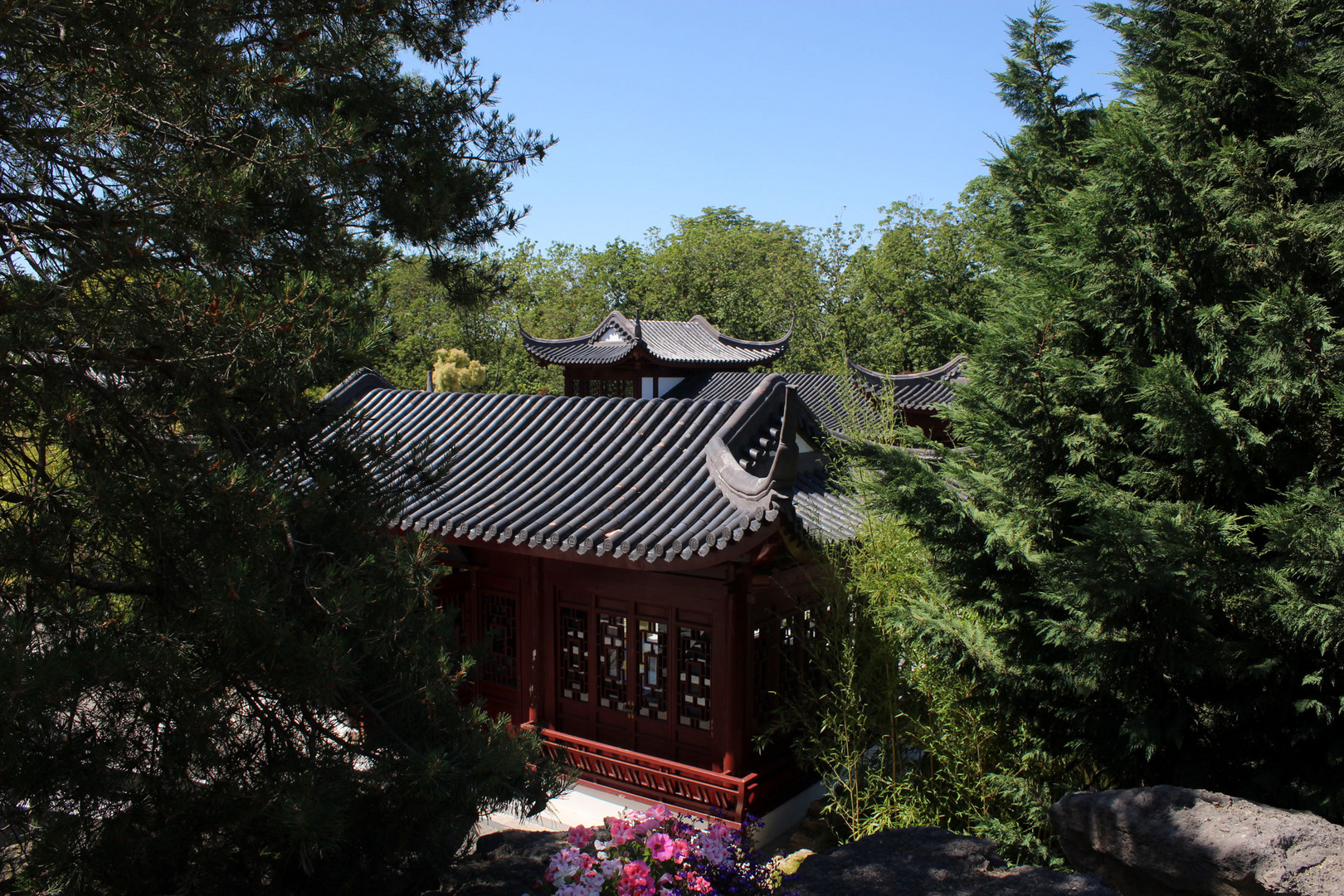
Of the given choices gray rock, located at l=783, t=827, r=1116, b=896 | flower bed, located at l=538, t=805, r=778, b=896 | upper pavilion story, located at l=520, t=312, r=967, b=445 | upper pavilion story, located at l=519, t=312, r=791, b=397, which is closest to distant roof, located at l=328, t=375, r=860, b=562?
gray rock, located at l=783, t=827, r=1116, b=896

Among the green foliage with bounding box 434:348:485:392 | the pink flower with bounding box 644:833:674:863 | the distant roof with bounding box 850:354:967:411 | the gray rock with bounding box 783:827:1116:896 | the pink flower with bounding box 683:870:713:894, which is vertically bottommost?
the gray rock with bounding box 783:827:1116:896

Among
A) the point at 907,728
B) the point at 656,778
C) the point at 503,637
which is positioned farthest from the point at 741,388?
the point at 907,728

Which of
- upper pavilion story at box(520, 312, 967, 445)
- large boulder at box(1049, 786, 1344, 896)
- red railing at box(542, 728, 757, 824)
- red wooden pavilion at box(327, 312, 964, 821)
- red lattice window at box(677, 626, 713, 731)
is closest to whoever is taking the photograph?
large boulder at box(1049, 786, 1344, 896)

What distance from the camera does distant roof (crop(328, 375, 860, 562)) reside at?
227 inches

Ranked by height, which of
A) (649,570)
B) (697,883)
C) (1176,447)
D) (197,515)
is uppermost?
(1176,447)

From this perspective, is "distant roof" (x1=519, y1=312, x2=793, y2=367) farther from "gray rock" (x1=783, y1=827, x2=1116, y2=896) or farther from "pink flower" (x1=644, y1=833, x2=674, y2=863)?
"pink flower" (x1=644, y1=833, x2=674, y2=863)

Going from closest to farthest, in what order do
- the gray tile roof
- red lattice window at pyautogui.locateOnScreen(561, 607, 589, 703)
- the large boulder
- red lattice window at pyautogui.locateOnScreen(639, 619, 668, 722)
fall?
the large boulder, red lattice window at pyautogui.locateOnScreen(639, 619, 668, 722), red lattice window at pyautogui.locateOnScreen(561, 607, 589, 703), the gray tile roof

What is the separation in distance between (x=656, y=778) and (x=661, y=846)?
3.64 metres

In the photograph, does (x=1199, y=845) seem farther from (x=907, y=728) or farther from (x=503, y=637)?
(x=503, y=637)

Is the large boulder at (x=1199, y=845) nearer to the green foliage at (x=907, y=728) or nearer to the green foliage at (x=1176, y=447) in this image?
the green foliage at (x=1176, y=447)

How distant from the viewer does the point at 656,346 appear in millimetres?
24984

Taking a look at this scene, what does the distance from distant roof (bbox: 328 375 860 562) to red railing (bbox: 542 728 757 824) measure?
1.80 metres

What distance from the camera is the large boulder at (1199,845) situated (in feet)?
11.3

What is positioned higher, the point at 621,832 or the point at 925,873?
the point at 621,832
